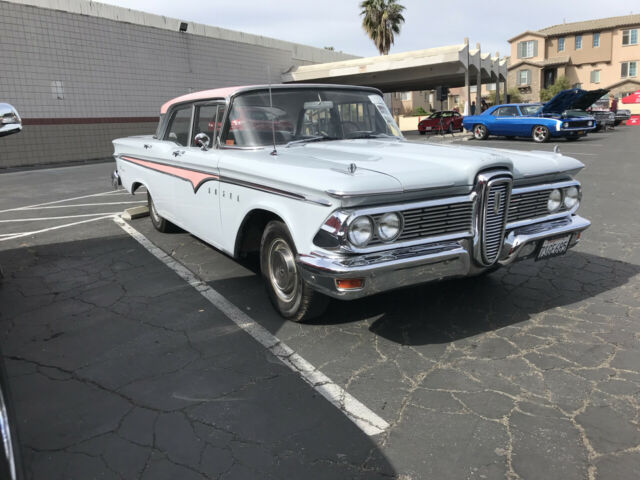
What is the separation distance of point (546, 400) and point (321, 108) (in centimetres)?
296

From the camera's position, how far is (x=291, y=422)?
2547 millimetres

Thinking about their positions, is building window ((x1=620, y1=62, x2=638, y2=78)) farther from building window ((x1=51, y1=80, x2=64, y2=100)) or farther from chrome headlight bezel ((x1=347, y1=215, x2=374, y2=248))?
chrome headlight bezel ((x1=347, y1=215, x2=374, y2=248))

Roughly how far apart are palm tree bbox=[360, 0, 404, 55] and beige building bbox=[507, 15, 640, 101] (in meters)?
18.3

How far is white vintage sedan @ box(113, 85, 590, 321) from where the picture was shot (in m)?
2.96

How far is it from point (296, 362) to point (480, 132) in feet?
63.9

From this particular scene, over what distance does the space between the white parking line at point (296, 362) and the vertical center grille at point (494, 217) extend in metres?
1.34

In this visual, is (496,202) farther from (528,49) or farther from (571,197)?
(528,49)

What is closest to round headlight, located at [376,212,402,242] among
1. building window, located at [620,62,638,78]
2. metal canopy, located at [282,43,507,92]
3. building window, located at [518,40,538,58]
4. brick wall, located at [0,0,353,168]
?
brick wall, located at [0,0,353,168]

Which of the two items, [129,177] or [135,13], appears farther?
[135,13]

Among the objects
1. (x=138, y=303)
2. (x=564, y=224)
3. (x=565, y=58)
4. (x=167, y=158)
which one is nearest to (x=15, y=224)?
(x=167, y=158)

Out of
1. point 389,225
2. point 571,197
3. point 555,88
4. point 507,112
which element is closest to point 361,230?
point 389,225

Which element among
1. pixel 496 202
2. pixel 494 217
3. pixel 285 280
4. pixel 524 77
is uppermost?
pixel 524 77

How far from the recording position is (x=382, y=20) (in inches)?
1433

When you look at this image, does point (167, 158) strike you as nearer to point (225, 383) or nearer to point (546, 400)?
point (225, 383)
